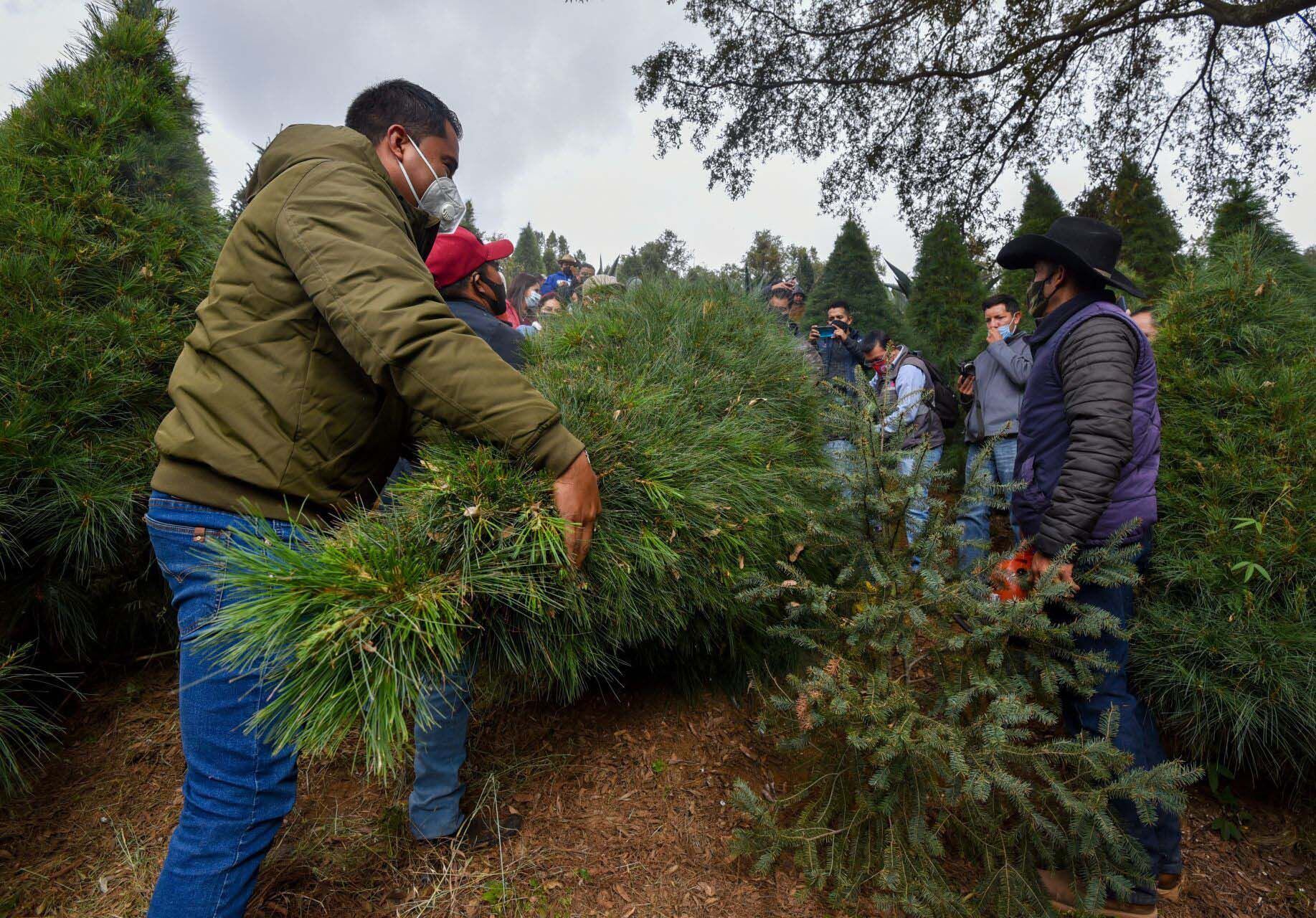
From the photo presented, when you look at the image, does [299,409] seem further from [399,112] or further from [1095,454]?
[1095,454]

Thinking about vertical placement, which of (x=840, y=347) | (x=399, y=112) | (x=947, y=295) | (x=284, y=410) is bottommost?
(x=284, y=410)

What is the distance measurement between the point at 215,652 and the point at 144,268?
2178mm

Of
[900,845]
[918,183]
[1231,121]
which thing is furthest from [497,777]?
[1231,121]

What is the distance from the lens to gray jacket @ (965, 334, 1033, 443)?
4.21 metres

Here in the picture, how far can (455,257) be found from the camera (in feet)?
8.32

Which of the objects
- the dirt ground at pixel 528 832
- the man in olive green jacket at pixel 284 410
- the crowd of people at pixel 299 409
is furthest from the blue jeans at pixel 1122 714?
the man in olive green jacket at pixel 284 410

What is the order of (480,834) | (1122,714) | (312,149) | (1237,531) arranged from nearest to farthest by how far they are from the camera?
(312,149) < (480,834) < (1122,714) < (1237,531)

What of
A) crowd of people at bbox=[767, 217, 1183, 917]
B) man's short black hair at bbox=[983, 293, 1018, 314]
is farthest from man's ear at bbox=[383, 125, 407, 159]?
man's short black hair at bbox=[983, 293, 1018, 314]

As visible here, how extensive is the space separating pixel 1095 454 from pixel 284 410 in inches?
99.2

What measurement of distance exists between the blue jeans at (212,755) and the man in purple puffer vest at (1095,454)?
2.17m

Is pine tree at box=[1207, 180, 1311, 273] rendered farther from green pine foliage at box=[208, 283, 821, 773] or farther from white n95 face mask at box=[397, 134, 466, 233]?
white n95 face mask at box=[397, 134, 466, 233]

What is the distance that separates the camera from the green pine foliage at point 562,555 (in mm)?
1267

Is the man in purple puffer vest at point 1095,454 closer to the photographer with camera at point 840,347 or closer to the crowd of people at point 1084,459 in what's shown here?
the crowd of people at point 1084,459

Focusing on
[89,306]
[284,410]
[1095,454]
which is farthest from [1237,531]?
[89,306]
